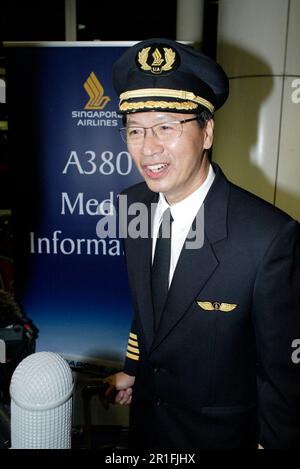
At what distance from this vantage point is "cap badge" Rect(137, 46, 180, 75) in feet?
3.69

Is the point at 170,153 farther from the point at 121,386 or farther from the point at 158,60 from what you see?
the point at 121,386

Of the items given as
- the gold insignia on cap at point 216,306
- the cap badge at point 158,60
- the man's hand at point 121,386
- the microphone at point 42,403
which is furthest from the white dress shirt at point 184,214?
the microphone at point 42,403

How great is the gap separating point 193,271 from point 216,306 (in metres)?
0.12

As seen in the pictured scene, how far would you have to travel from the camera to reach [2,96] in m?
2.25

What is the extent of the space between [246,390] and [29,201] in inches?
66.4

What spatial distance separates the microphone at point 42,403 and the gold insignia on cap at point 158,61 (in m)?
0.85

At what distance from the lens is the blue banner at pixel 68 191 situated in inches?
86.8

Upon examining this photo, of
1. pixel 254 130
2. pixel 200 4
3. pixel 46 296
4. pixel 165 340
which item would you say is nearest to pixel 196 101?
pixel 165 340

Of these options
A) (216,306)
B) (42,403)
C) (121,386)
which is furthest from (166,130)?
(121,386)

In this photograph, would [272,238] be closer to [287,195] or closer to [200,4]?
[287,195]

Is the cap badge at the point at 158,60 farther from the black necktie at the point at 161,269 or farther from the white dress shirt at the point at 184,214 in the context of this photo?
the black necktie at the point at 161,269

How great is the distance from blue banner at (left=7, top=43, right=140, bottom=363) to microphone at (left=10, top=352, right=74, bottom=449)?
1718mm

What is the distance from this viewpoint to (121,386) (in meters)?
1.44

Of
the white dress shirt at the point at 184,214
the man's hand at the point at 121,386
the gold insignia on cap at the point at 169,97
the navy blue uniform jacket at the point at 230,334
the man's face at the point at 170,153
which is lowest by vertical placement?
the man's hand at the point at 121,386
